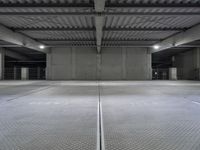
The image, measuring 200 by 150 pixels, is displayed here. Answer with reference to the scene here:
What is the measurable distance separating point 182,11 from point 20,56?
23.8m

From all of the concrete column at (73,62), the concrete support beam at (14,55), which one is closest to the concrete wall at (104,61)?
the concrete column at (73,62)

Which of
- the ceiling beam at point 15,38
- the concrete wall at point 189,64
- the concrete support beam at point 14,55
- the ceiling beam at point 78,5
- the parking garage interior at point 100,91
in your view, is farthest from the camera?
the concrete support beam at point 14,55

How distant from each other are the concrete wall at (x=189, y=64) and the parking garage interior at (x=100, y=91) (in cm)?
14

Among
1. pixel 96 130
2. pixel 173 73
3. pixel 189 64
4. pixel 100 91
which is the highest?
pixel 189 64

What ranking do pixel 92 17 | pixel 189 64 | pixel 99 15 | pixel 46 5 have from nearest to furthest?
pixel 46 5 < pixel 99 15 < pixel 92 17 < pixel 189 64

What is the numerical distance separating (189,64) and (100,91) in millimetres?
19007

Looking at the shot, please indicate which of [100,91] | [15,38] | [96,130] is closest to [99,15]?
[100,91]

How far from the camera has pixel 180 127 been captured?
2.79 metres

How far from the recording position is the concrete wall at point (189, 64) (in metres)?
20.5

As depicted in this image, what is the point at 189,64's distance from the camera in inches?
874

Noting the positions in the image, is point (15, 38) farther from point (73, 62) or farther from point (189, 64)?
point (189, 64)

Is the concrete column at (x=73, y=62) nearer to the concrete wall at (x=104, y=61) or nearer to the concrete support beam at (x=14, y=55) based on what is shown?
the concrete wall at (x=104, y=61)

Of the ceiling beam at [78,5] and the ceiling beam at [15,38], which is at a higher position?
the ceiling beam at [78,5]

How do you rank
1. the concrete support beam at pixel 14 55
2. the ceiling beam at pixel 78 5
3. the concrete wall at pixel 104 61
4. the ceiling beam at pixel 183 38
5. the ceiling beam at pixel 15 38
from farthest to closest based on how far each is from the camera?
the concrete support beam at pixel 14 55
the concrete wall at pixel 104 61
the ceiling beam at pixel 15 38
the ceiling beam at pixel 183 38
the ceiling beam at pixel 78 5
